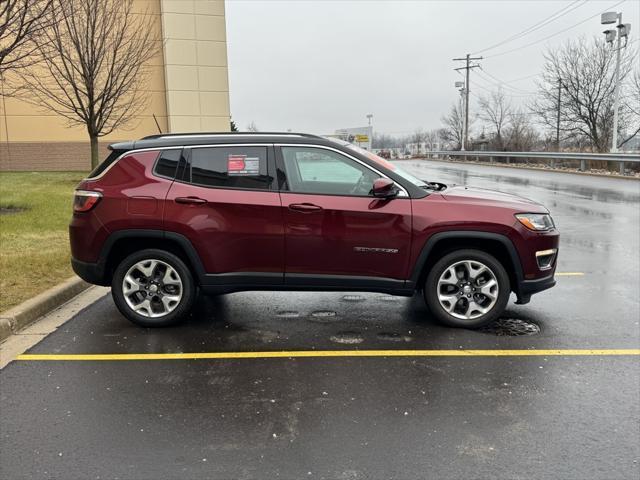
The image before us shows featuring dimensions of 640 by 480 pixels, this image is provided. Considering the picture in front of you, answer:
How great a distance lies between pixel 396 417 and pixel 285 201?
7.41ft

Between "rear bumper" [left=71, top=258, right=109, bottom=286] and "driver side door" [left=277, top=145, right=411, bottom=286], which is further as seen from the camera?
"rear bumper" [left=71, top=258, right=109, bottom=286]

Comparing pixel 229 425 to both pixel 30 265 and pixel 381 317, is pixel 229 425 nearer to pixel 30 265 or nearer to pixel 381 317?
pixel 381 317

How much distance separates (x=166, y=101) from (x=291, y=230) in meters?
23.5

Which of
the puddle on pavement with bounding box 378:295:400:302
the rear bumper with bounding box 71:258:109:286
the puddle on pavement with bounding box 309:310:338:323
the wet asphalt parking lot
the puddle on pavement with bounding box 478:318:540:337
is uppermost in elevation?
the rear bumper with bounding box 71:258:109:286

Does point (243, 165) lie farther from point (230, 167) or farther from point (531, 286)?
point (531, 286)

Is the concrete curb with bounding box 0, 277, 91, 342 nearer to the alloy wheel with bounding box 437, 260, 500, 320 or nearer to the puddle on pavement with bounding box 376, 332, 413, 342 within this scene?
the puddle on pavement with bounding box 376, 332, 413, 342

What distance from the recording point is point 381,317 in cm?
550

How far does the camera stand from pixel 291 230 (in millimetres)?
4984

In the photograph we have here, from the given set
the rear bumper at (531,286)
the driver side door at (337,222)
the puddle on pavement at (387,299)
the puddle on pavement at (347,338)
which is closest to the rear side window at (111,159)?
the driver side door at (337,222)

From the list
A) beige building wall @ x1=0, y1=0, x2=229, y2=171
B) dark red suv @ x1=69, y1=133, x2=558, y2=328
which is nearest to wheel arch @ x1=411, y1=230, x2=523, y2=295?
dark red suv @ x1=69, y1=133, x2=558, y2=328

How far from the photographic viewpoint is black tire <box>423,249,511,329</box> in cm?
502

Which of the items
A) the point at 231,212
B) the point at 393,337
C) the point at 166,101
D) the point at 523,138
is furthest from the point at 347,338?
the point at 523,138

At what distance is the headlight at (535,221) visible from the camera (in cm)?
501


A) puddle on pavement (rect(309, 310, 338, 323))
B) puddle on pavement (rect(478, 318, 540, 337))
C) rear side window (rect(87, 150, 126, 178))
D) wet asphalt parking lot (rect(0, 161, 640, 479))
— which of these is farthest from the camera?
puddle on pavement (rect(309, 310, 338, 323))
